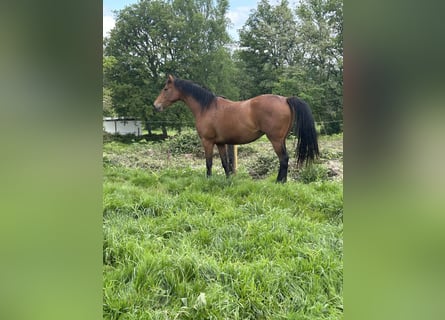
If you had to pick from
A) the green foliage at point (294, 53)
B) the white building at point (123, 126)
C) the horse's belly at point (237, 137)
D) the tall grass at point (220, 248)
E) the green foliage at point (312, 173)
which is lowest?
the tall grass at point (220, 248)

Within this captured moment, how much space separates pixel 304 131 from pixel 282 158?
1.00 feet

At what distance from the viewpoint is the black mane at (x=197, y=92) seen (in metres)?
3.05

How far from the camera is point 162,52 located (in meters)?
3.19

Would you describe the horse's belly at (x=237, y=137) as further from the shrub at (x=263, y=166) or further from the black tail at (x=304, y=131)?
the black tail at (x=304, y=131)

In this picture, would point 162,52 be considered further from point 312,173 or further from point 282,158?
point 312,173

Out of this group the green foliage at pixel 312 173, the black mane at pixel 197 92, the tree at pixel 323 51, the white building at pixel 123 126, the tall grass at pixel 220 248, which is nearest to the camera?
the tall grass at pixel 220 248

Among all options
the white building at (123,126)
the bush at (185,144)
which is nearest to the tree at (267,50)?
the bush at (185,144)

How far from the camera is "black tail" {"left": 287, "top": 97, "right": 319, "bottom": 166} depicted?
2.72 meters

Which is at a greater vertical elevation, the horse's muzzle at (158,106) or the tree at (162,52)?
the tree at (162,52)

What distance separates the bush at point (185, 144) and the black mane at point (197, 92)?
0.33 m
